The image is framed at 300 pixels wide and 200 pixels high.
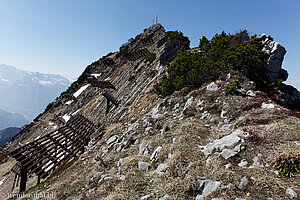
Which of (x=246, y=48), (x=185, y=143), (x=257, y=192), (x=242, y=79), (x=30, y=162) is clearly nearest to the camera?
(x=257, y=192)

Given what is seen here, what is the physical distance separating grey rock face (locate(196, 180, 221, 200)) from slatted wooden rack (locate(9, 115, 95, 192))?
14.1m

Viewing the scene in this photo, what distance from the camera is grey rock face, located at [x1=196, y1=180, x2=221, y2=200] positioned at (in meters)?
4.94

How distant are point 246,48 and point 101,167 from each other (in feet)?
63.5

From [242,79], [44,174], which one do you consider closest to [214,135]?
[242,79]

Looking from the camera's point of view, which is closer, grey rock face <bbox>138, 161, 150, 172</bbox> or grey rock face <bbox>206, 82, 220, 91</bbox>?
grey rock face <bbox>138, 161, 150, 172</bbox>

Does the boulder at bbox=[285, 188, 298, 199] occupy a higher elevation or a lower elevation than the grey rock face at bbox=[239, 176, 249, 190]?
higher

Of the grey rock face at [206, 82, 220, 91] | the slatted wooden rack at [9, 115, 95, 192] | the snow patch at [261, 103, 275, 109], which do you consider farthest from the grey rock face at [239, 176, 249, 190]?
the slatted wooden rack at [9, 115, 95, 192]

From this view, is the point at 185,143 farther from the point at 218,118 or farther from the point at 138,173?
the point at 218,118

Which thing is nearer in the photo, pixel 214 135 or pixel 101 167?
pixel 214 135

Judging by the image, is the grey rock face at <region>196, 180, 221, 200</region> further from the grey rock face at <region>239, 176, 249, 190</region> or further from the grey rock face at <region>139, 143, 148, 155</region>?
the grey rock face at <region>139, 143, 148, 155</region>

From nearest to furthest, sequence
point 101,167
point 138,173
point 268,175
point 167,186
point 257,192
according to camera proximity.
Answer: point 257,192 < point 268,175 < point 167,186 < point 138,173 < point 101,167

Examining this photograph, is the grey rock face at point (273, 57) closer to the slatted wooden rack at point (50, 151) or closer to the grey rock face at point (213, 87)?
the grey rock face at point (213, 87)

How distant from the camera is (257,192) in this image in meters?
4.59

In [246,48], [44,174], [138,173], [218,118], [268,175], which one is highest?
[246,48]
